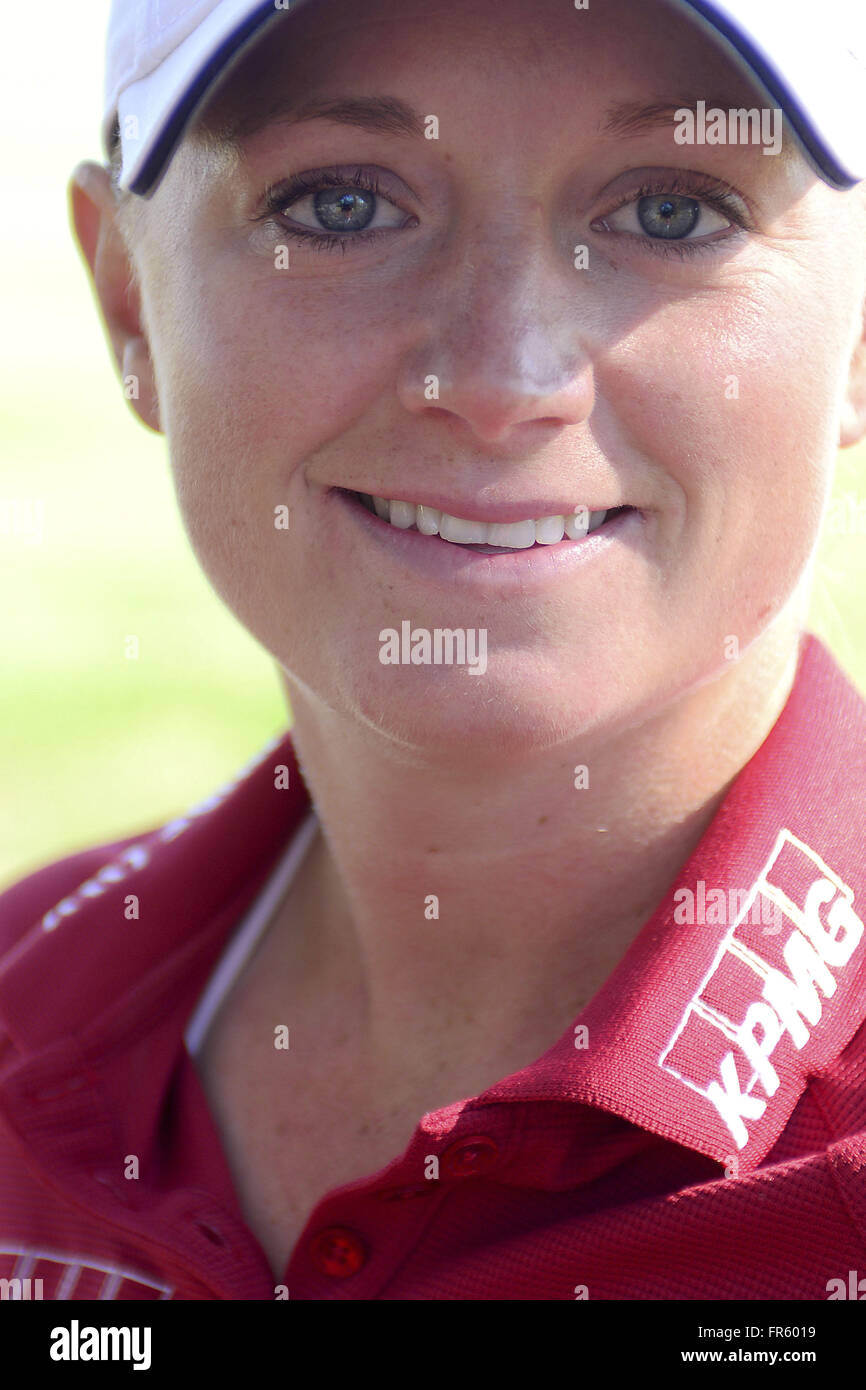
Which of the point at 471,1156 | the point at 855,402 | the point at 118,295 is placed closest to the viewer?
the point at 471,1156

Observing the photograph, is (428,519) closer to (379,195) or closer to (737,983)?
(379,195)

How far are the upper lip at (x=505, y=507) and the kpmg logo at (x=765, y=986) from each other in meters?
0.34

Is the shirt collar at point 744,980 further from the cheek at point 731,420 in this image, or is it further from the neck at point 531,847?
the cheek at point 731,420

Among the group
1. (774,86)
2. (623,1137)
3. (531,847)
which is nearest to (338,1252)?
(623,1137)

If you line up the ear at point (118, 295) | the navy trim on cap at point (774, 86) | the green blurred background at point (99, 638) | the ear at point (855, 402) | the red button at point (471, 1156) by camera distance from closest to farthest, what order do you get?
the navy trim on cap at point (774, 86) → the red button at point (471, 1156) → the ear at point (855, 402) → the ear at point (118, 295) → the green blurred background at point (99, 638)

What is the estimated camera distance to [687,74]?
1.19 metres

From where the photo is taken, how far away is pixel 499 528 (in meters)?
1.29

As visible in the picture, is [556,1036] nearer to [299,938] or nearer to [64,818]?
[299,938]

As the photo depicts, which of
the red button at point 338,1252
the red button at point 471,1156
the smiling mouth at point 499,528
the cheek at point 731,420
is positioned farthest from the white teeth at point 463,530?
the red button at point 338,1252

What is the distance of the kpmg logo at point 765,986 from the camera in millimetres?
1235

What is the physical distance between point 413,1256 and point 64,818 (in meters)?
5.83

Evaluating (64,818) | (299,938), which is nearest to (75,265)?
(64,818)

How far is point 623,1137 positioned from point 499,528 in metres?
0.49

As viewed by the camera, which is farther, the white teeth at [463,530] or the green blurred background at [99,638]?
the green blurred background at [99,638]
